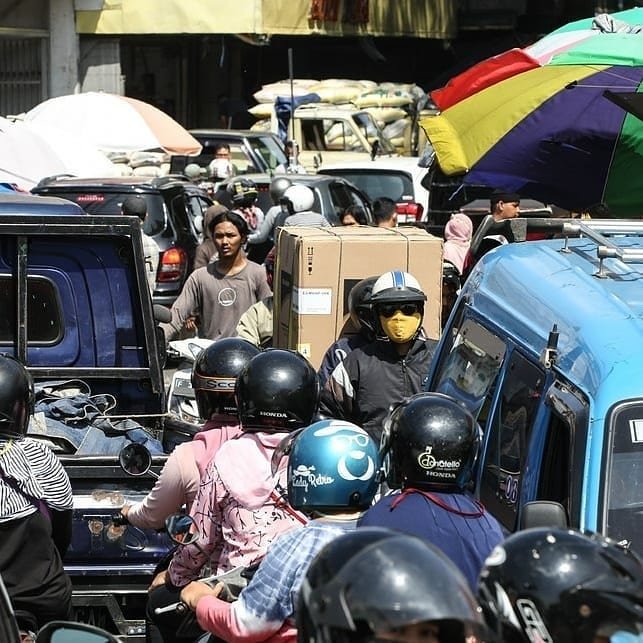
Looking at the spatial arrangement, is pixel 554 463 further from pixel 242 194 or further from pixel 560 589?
pixel 242 194

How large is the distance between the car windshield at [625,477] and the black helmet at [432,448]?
0.38m

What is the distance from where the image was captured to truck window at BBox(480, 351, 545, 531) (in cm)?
485

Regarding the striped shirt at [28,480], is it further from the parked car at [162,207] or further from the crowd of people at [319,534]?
the parked car at [162,207]

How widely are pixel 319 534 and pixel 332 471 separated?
0.20 m

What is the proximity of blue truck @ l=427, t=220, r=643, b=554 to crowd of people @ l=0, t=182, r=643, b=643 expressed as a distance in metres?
0.22

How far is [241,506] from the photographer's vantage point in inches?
185

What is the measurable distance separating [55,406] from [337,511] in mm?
3616

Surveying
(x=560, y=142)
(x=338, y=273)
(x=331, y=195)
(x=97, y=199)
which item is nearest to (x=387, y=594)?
(x=338, y=273)

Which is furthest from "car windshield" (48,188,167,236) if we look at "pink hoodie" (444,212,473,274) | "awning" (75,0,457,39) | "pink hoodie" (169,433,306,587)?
"awning" (75,0,457,39)

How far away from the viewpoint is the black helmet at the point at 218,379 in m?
5.44

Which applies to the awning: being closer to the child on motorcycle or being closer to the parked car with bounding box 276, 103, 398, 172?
the parked car with bounding box 276, 103, 398, 172

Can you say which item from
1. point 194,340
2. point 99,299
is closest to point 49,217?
point 99,299

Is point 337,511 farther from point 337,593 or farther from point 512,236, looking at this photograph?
point 512,236

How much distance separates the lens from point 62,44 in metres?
30.0
